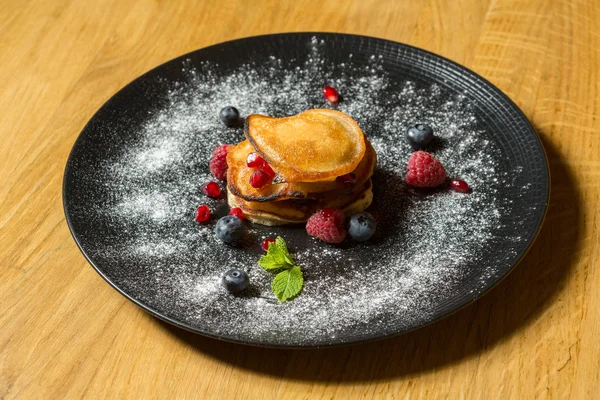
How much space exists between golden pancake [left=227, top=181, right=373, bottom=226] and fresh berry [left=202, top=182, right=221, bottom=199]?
67 mm

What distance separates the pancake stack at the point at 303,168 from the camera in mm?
1956

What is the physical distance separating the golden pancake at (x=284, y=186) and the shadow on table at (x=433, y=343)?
44 centimetres

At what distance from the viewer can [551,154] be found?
2.32m

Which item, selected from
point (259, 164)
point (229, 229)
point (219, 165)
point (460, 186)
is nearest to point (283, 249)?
point (229, 229)

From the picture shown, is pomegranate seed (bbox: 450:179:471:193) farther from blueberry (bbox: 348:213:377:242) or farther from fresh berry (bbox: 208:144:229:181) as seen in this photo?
fresh berry (bbox: 208:144:229:181)

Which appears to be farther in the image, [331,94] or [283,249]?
[331,94]

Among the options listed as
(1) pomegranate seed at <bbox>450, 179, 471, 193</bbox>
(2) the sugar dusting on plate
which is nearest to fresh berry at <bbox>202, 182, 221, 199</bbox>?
(2) the sugar dusting on plate

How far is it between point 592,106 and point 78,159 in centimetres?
174

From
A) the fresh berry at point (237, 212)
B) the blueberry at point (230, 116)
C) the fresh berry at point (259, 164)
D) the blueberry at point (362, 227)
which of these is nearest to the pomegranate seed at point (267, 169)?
the fresh berry at point (259, 164)

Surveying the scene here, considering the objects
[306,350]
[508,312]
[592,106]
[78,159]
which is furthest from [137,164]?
[592,106]

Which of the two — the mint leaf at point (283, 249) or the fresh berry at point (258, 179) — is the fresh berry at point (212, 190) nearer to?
the fresh berry at point (258, 179)

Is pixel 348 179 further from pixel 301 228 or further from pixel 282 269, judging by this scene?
pixel 282 269

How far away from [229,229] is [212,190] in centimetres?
22

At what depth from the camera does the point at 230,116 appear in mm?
2340
